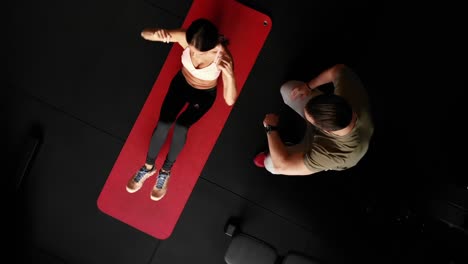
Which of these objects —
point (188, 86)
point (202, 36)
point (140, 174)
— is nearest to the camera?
point (202, 36)

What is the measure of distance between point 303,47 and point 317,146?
4.20 ft

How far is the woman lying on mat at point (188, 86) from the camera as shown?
2.15 m

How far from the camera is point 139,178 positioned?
2.94 meters

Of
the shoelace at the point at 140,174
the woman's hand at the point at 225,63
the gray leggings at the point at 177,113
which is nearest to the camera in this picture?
the woman's hand at the point at 225,63

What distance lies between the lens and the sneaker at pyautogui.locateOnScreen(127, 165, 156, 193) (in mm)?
2930

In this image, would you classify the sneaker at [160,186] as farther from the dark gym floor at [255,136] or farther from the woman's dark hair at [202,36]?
the woman's dark hair at [202,36]

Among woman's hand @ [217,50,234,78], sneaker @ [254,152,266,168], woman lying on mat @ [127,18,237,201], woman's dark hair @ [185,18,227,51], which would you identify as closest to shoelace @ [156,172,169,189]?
woman lying on mat @ [127,18,237,201]

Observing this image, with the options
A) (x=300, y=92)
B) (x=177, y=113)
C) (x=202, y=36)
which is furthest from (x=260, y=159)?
(x=202, y=36)

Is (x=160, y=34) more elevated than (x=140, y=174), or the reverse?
(x=160, y=34)

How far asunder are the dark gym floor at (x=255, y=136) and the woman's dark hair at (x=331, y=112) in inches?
43.4

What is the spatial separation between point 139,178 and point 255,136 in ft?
3.74

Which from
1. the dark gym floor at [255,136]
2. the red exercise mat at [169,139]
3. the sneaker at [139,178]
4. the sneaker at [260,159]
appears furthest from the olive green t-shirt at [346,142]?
the sneaker at [139,178]

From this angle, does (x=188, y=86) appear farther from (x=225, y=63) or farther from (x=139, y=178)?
(x=139, y=178)

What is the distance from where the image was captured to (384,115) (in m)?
3.20
